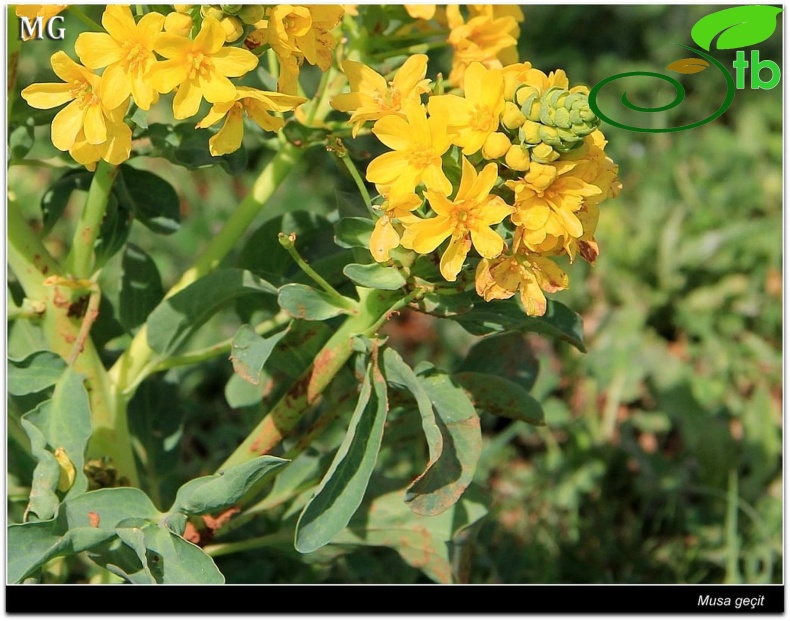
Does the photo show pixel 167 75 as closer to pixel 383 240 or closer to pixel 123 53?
pixel 123 53

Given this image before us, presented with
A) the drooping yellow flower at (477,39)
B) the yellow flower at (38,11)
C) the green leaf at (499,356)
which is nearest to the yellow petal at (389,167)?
the drooping yellow flower at (477,39)

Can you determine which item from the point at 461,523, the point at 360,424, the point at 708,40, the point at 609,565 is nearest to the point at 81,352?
the point at 360,424

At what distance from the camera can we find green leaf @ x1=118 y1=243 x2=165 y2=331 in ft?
5.79

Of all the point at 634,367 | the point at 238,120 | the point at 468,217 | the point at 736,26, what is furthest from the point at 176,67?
the point at 634,367

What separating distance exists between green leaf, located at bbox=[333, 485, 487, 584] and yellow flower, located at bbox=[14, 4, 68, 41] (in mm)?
984

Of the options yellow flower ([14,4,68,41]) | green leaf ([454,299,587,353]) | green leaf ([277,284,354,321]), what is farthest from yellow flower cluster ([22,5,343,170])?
green leaf ([454,299,587,353])

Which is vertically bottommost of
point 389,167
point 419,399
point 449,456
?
point 449,456

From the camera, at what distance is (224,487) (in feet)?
4.66

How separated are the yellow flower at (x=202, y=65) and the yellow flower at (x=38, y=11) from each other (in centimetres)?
24

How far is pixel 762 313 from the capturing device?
9.99ft

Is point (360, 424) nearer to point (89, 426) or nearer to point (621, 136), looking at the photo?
point (89, 426)

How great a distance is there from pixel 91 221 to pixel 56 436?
0.35 metres

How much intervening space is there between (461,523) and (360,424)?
0.38 metres

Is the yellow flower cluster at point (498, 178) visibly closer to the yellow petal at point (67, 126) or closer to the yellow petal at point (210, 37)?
the yellow petal at point (210, 37)
